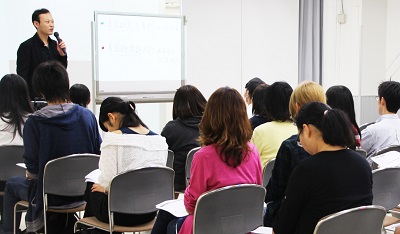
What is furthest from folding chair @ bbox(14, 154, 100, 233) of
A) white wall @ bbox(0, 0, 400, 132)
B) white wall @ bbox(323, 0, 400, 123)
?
white wall @ bbox(323, 0, 400, 123)

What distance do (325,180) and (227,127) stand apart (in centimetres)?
59

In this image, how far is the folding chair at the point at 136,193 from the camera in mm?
2840

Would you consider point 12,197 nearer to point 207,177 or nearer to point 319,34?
point 207,177

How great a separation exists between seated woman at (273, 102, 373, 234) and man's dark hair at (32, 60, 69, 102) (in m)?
1.75

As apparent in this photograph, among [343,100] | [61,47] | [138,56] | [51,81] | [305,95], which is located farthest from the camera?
[138,56]

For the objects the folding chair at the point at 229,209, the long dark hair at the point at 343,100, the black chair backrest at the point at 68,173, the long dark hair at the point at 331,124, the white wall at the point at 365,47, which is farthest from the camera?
the white wall at the point at 365,47

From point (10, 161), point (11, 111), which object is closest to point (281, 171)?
point (10, 161)

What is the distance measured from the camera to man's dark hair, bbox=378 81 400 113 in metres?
3.96

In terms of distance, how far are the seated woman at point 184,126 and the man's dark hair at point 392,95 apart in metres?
1.42

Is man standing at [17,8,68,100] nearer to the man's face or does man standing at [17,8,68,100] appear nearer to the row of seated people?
the man's face

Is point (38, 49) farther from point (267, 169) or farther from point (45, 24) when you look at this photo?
point (267, 169)

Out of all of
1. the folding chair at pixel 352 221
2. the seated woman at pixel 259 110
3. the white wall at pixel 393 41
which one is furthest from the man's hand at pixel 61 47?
the white wall at pixel 393 41

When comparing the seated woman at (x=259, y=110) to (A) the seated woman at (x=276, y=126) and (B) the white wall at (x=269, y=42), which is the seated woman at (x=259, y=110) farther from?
(B) the white wall at (x=269, y=42)

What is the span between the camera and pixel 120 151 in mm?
2893
